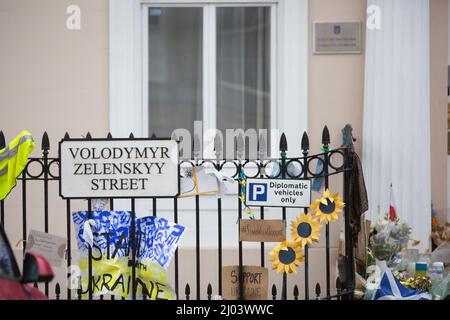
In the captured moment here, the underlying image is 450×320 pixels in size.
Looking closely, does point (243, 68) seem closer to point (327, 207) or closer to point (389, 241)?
point (389, 241)

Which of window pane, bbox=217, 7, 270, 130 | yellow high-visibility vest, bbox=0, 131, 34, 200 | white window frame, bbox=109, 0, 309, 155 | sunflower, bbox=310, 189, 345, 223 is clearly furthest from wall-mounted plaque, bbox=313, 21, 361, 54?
yellow high-visibility vest, bbox=0, 131, 34, 200

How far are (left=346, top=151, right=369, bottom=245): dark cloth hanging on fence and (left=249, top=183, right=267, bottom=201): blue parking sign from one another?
61cm

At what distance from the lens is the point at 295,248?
3.97 meters

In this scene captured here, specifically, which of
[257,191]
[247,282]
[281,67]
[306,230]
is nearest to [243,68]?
[281,67]

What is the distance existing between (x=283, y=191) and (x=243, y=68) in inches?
94.3

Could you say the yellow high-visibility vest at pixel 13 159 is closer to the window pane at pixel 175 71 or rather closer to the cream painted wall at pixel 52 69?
the cream painted wall at pixel 52 69

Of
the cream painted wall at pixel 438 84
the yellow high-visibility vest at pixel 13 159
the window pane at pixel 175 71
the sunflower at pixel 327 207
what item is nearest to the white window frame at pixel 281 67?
the window pane at pixel 175 71

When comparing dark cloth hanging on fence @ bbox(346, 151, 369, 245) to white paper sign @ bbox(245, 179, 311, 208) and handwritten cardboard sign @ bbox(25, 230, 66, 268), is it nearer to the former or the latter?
white paper sign @ bbox(245, 179, 311, 208)

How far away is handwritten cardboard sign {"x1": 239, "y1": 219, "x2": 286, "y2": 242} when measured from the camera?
156 inches

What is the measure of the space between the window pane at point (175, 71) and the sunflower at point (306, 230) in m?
2.31
